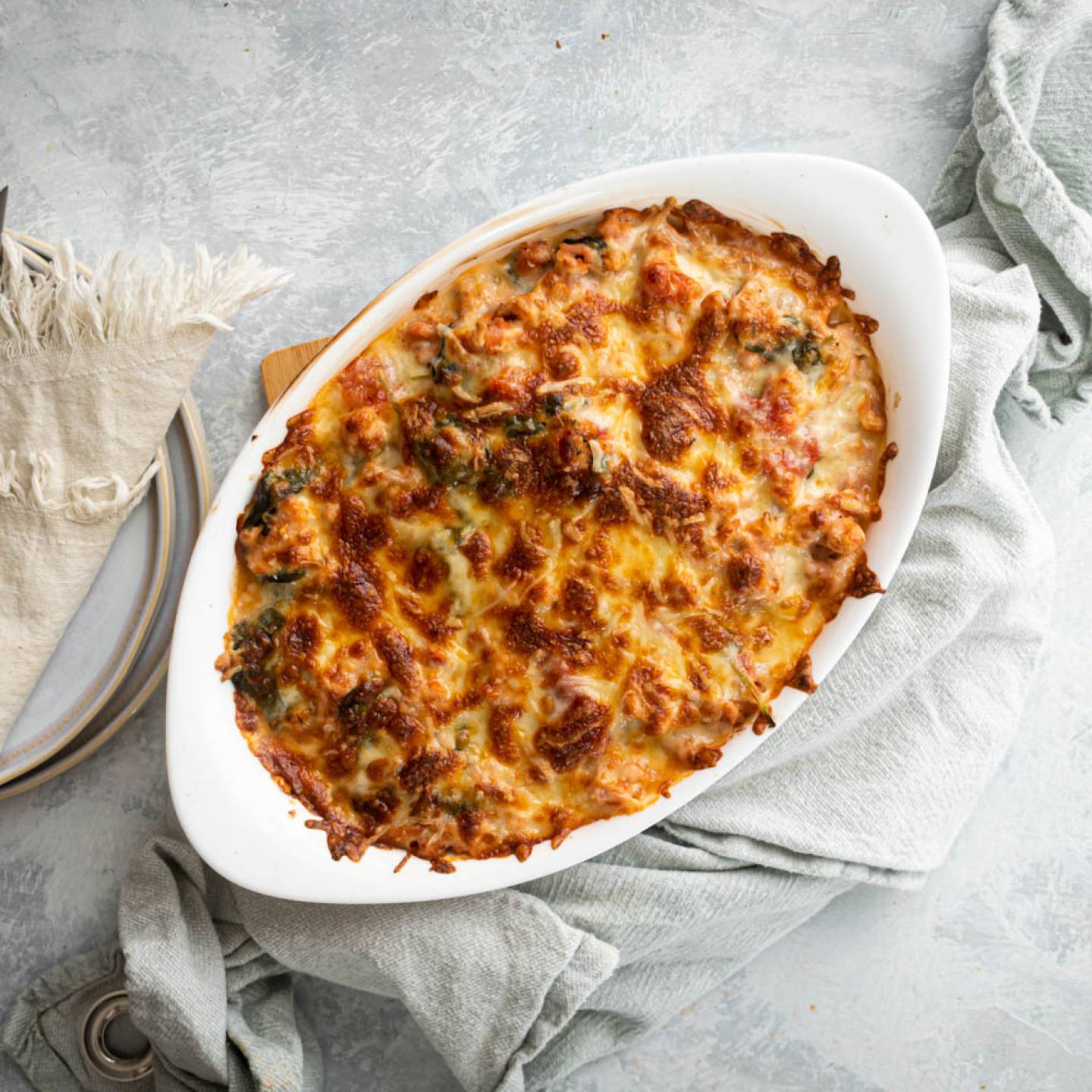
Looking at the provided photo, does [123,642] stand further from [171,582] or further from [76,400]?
[76,400]

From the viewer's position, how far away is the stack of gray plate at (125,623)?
7.09 ft

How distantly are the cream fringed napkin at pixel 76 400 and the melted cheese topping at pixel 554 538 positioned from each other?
0.33 meters

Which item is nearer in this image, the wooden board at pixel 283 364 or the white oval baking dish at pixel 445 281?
the white oval baking dish at pixel 445 281

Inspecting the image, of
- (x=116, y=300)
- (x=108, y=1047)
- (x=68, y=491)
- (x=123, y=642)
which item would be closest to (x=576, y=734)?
(x=123, y=642)

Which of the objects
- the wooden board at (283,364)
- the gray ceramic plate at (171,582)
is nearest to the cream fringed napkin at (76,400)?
the gray ceramic plate at (171,582)

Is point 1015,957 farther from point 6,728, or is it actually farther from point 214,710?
point 6,728

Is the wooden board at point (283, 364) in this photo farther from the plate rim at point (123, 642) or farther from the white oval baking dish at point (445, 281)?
the white oval baking dish at point (445, 281)

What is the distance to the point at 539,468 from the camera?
1.89 metres

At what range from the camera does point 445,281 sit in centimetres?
196

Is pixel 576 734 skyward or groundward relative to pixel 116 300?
groundward

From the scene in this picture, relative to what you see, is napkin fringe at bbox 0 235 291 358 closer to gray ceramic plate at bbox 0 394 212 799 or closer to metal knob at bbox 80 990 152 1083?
gray ceramic plate at bbox 0 394 212 799

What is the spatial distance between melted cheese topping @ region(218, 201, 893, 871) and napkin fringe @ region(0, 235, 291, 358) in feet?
1.04

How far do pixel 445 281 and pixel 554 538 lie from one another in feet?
1.78

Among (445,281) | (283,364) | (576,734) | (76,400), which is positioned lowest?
(576,734)
